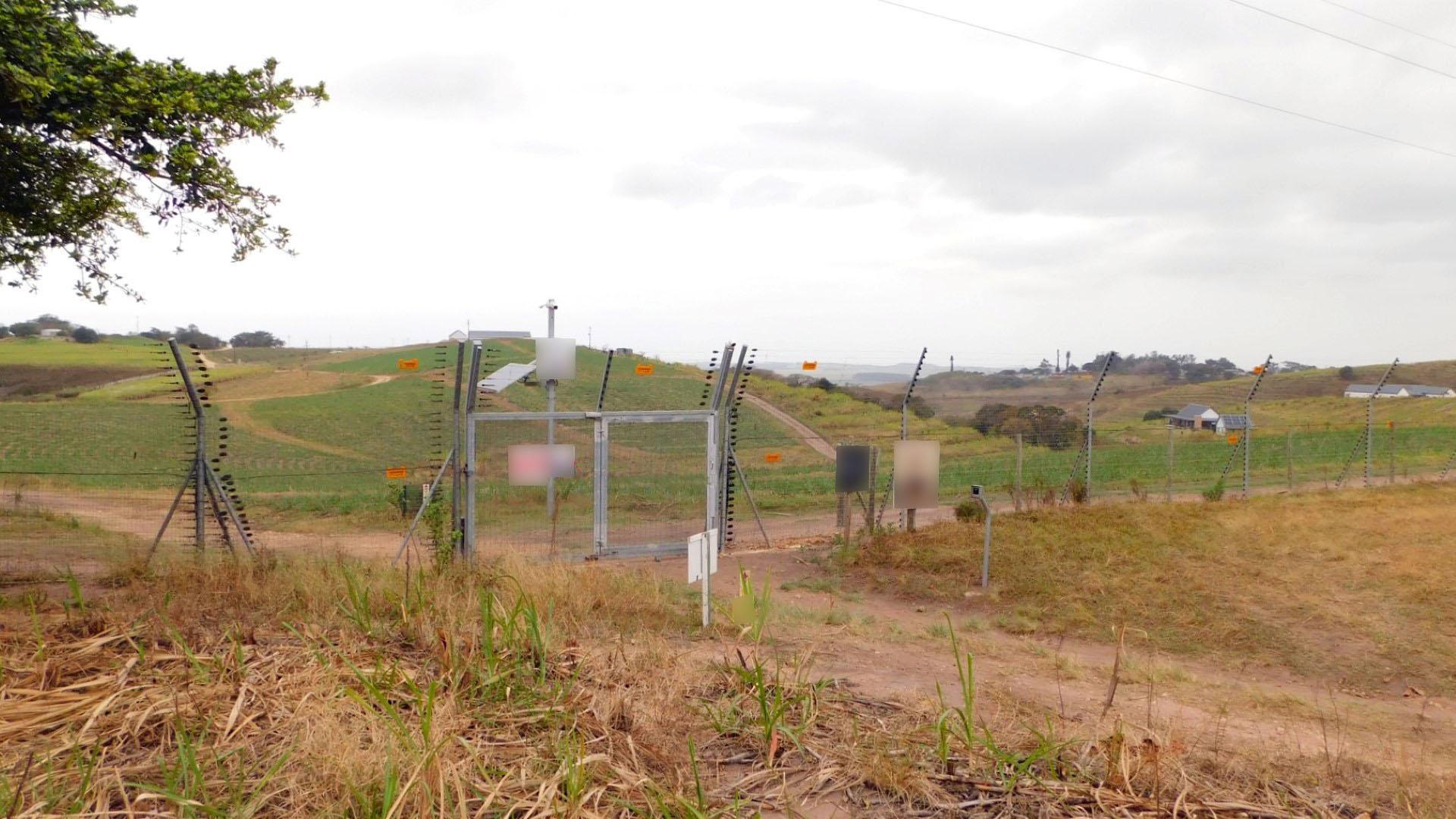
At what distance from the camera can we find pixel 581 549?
12633 mm

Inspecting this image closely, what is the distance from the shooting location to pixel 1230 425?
20797mm

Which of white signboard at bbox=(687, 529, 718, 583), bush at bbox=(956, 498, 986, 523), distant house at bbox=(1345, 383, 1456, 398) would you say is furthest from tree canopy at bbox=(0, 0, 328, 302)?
distant house at bbox=(1345, 383, 1456, 398)

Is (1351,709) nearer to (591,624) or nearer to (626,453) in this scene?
(591,624)

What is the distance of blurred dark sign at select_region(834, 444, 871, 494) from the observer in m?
13.3

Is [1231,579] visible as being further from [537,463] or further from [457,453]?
[457,453]

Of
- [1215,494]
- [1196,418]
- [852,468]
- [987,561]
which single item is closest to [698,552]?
[987,561]

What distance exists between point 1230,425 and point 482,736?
66.2ft

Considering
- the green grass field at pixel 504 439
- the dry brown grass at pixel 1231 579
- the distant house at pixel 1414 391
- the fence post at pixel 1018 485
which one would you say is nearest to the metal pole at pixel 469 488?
the green grass field at pixel 504 439

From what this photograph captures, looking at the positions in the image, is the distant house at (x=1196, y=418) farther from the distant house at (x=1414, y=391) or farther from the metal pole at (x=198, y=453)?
the metal pole at (x=198, y=453)

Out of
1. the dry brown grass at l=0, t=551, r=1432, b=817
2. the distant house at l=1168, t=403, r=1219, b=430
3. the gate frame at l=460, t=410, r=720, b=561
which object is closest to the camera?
the dry brown grass at l=0, t=551, r=1432, b=817

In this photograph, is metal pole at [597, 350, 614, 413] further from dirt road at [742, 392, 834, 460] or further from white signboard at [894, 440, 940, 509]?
dirt road at [742, 392, 834, 460]

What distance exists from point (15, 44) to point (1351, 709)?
11.0 metres

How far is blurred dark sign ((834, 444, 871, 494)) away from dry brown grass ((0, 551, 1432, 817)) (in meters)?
7.49

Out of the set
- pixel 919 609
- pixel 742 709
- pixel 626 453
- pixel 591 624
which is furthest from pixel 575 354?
pixel 742 709
